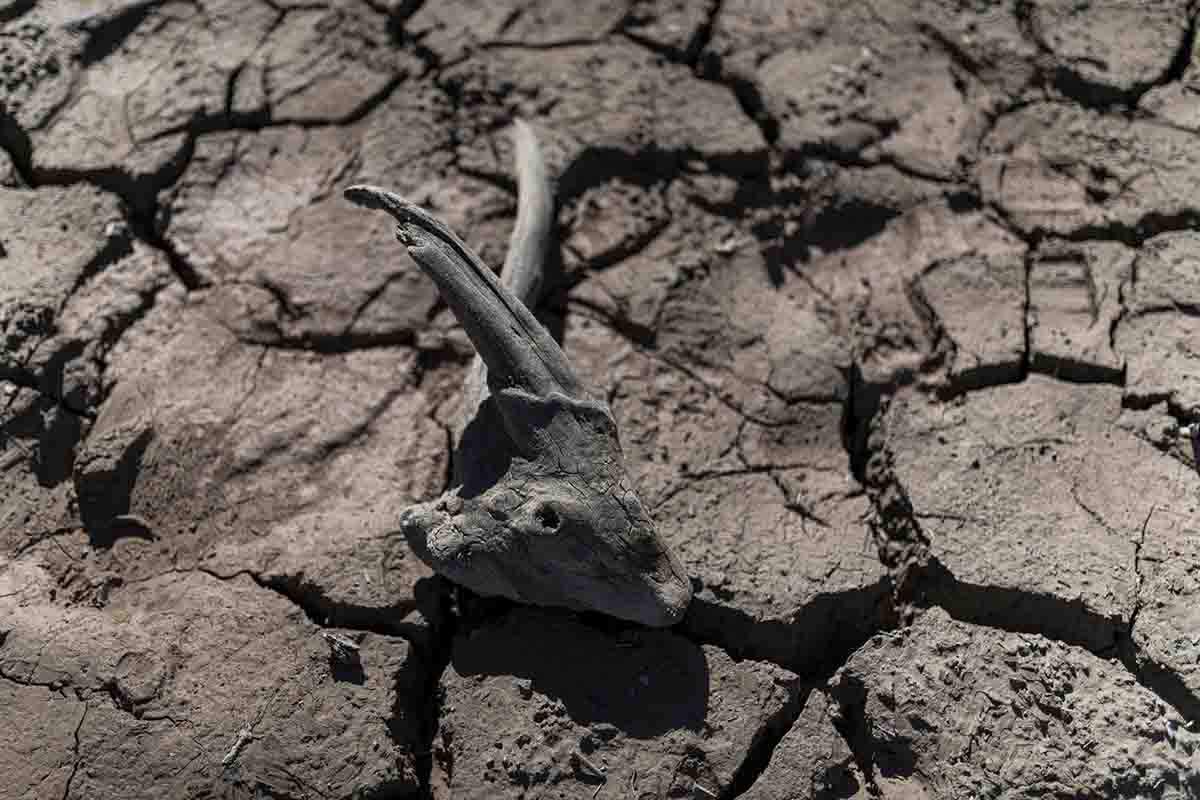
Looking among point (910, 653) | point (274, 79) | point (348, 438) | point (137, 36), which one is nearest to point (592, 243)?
point (348, 438)

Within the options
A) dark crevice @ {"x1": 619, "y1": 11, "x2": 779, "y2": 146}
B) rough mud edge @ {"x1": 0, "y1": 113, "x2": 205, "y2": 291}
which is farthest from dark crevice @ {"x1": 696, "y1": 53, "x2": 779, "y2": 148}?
rough mud edge @ {"x1": 0, "y1": 113, "x2": 205, "y2": 291}

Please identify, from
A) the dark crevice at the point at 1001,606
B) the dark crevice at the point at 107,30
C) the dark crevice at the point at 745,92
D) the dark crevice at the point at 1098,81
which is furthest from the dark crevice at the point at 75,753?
the dark crevice at the point at 1098,81

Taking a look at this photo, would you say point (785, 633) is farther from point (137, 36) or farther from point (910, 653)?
point (137, 36)

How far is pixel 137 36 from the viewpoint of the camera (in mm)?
3309

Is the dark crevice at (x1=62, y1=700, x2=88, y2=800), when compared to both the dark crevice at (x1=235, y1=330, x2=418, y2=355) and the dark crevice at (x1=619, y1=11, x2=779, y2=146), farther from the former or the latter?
the dark crevice at (x1=619, y1=11, x2=779, y2=146)

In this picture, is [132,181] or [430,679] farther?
[132,181]

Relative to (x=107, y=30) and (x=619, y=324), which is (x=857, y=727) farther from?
(x=107, y=30)

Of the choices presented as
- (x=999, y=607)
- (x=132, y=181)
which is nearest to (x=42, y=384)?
(x=132, y=181)

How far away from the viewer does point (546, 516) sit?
84.9 inches

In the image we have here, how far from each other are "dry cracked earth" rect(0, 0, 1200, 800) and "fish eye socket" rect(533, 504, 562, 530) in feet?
0.77

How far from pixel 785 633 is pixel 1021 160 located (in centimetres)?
154

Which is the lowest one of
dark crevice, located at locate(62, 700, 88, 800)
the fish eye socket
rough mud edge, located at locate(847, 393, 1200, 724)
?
dark crevice, located at locate(62, 700, 88, 800)

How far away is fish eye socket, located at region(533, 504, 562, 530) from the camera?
215 centimetres

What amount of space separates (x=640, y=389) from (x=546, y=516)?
0.60 m
